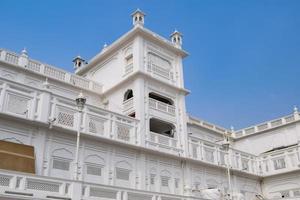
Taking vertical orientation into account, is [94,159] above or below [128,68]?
below

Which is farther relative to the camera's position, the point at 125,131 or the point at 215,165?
the point at 215,165

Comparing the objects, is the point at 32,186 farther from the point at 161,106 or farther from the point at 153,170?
the point at 161,106

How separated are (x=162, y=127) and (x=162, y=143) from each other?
3.58 metres

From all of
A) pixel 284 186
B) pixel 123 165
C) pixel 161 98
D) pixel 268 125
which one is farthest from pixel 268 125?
pixel 123 165

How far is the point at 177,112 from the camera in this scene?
26.5 meters

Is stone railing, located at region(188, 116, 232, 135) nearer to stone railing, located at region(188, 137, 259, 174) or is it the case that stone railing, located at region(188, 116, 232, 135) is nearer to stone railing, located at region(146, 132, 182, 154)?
stone railing, located at region(188, 137, 259, 174)

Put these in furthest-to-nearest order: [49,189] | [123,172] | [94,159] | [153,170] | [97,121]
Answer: [153,170] < [123,172] < [97,121] < [94,159] < [49,189]

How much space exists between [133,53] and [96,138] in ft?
27.2

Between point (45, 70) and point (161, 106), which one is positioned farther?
point (161, 106)

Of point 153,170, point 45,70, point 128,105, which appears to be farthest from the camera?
point 128,105

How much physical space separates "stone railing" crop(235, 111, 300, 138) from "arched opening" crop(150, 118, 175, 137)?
1292cm

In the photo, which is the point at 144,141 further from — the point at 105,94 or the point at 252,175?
the point at 252,175

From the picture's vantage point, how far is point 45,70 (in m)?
23.2

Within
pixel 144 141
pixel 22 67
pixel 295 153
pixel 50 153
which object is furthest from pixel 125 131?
pixel 295 153
